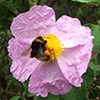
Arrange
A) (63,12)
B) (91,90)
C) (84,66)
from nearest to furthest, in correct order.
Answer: (84,66)
(91,90)
(63,12)

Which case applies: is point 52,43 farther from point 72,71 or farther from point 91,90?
point 91,90

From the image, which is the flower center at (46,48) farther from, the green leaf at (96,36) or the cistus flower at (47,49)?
the green leaf at (96,36)

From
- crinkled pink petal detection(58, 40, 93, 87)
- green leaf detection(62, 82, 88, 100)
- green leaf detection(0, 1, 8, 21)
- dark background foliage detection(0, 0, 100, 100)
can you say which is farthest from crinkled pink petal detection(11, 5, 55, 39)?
green leaf detection(0, 1, 8, 21)

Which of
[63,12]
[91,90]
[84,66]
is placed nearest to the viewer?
[84,66]

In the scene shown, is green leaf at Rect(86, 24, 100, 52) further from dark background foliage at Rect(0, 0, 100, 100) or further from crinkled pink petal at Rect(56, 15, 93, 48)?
dark background foliage at Rect(0, 0, 100, 100)

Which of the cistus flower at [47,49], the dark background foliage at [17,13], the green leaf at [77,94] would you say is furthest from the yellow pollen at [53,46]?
the dark background foliage at [17,13]

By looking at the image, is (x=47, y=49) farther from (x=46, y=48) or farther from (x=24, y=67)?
(x=24, y=67)

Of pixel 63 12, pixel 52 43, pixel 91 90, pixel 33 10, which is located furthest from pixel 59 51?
pixel 63 12
